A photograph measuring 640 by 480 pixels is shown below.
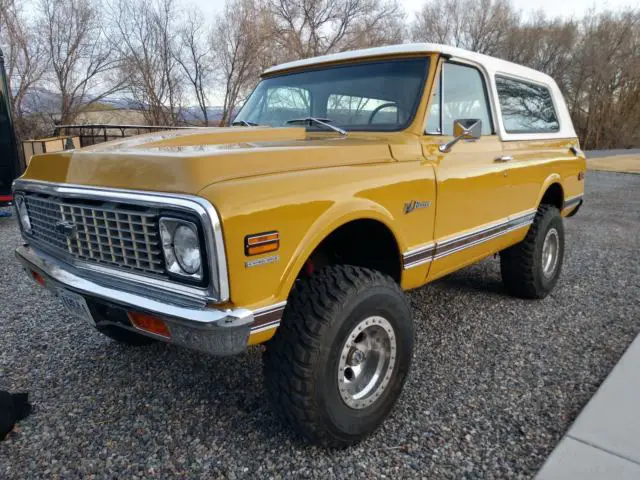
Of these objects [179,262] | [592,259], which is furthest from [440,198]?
[592,259]

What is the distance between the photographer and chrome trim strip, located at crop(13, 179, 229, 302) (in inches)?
68.7

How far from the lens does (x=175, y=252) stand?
1900mm

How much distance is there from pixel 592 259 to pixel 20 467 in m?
6.02

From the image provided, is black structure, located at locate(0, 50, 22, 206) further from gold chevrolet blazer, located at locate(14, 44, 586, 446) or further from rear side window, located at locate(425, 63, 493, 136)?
rear side window, located at locate(425, 63, 493, 136)

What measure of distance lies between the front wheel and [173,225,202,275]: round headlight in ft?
1.63

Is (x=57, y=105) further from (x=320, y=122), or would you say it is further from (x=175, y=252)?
(x=175, y=252)

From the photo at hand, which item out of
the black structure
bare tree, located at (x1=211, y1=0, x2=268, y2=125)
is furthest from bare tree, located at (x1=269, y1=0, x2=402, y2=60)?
the black structure

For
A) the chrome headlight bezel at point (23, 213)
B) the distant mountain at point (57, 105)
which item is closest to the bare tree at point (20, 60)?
the distant mountain at point (57, 105)

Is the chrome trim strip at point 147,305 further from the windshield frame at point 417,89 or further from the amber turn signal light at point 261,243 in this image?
the windshield frame at point 417,89

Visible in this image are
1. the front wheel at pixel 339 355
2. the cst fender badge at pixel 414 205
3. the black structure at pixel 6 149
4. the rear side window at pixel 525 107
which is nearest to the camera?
the front wheel at pixel 339 355

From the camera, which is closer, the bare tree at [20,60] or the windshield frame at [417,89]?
the windshield frame at [417,89]

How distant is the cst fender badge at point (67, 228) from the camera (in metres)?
2.27

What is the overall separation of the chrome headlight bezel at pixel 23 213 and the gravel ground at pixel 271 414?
0.96m

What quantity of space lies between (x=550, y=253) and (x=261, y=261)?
357 cm
